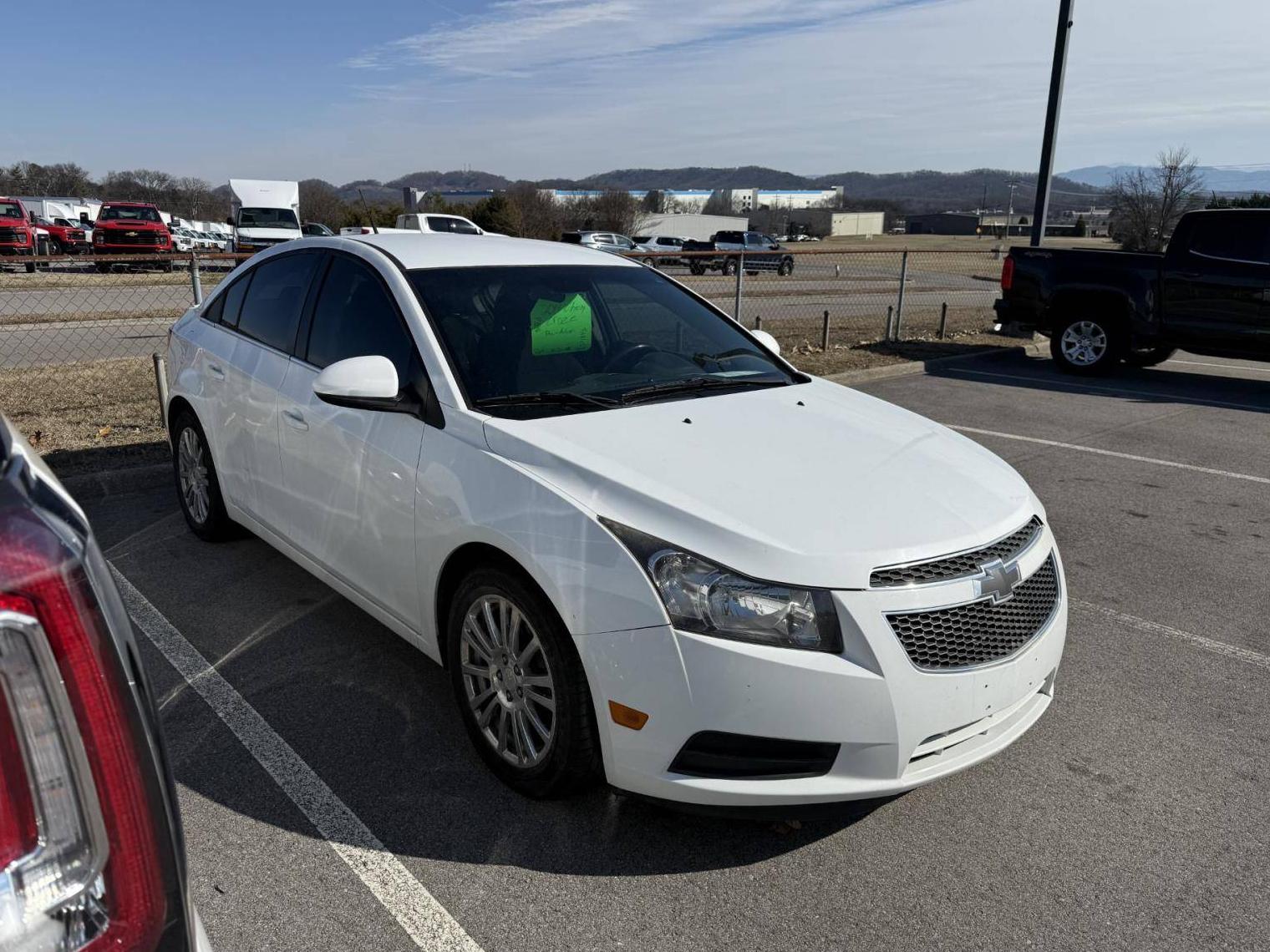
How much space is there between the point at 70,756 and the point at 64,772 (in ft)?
0.06

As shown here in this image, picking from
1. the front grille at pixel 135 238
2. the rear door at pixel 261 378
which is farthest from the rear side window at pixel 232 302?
the front grille at pixel 135 238

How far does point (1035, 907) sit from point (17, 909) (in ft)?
8.37

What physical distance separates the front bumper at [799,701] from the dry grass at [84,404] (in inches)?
226

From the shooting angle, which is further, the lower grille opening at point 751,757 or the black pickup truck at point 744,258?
the black pickup truck at point 744,258

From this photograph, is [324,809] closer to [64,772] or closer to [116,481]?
[64,772]

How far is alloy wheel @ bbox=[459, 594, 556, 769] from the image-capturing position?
9.77 feet

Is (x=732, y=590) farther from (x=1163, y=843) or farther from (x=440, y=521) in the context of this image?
(x=1163, y=843)

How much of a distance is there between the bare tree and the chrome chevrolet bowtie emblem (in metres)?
35.0

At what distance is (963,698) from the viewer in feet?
8.97

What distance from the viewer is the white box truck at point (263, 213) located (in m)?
28.6

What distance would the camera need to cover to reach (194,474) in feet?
17.4

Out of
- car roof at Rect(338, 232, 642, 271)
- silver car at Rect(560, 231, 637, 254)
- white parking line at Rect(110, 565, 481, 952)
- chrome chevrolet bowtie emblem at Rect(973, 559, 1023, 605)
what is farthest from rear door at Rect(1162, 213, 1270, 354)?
silver car at Rect(560, 231, 637, 254)

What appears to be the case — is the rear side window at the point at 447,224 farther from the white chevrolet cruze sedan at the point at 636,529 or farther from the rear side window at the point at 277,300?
the white chevrolet cruze sedan at the point at 636,529

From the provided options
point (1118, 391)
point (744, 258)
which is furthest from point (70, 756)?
point (744, 258)
